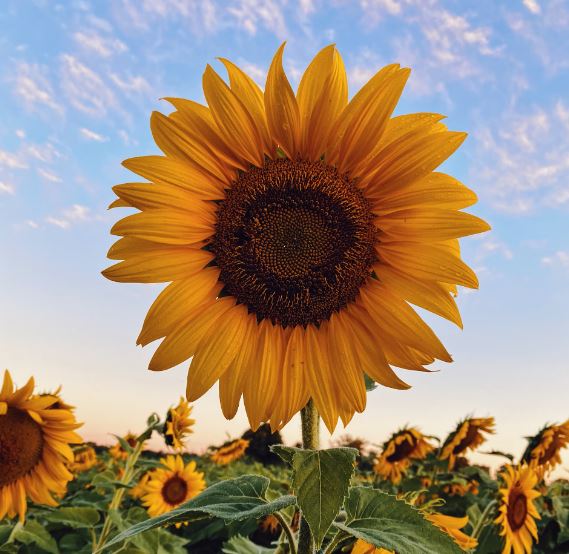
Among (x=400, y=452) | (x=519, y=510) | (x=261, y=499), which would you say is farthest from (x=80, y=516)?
(x=400, y=452)

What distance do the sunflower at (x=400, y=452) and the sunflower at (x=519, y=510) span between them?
2.16 metres

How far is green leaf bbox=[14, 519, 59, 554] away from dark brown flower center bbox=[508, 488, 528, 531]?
3655 millimetres

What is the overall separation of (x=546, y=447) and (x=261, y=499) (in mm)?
4330

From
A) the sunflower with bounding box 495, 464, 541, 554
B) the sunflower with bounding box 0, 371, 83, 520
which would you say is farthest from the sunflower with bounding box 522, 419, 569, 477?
the sunflower with bounding box 0, 371, 83, 520

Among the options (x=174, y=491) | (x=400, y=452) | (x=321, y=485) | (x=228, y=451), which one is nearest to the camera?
(x=321, y=485)

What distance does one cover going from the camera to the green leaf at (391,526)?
1961 mm

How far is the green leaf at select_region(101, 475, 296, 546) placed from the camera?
200 centimetres

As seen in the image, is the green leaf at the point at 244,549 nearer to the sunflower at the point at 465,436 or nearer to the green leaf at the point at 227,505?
the green leaf at the point at 227,505

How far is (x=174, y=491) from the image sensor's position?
661 cm

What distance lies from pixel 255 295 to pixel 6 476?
146 inches

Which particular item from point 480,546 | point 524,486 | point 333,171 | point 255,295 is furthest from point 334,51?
point 480,546

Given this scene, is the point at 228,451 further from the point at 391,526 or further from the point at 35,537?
the point at 391,526

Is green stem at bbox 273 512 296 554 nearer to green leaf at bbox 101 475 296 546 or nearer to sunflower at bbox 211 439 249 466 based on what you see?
green leaf at bbox 101 475 296 546

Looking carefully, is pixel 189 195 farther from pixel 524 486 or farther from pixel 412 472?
pixel 412 472
